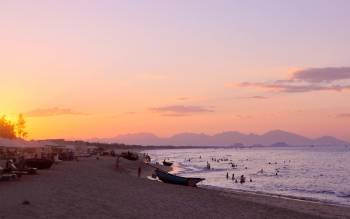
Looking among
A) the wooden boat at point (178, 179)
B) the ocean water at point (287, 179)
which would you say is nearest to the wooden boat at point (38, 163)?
the wooden boat at point (178, 179)

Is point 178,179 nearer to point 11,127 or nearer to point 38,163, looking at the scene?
point 38,163

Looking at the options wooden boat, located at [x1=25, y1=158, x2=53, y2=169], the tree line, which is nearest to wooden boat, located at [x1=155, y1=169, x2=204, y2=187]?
wooden boat, located at [x1=25, y1=158, x2=53, y2=169]

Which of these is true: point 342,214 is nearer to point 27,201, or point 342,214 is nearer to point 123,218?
point 123,218

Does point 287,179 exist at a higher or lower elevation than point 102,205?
lower

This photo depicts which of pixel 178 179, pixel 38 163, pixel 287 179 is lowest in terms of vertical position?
pixel 287 179

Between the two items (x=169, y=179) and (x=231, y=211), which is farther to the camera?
(x=169, y=179)

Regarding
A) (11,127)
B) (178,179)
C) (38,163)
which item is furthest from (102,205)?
(11,127)

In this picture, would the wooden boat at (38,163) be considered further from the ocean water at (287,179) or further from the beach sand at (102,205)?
the ocean water at (287,179)

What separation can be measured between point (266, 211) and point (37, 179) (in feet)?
42.8

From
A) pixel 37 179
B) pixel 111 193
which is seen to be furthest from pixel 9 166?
pixel 111 193

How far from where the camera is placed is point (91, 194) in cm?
2155

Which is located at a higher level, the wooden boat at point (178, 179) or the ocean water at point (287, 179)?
the wooden boat at point (178, 179)

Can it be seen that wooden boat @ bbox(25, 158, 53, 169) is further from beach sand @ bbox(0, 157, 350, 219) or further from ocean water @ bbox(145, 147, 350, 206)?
ocean water @ bbox(145, 147, 350, 206)

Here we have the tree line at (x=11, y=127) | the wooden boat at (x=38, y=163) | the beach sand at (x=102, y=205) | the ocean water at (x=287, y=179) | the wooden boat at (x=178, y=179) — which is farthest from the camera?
the tree line at (x=11, y=127)
